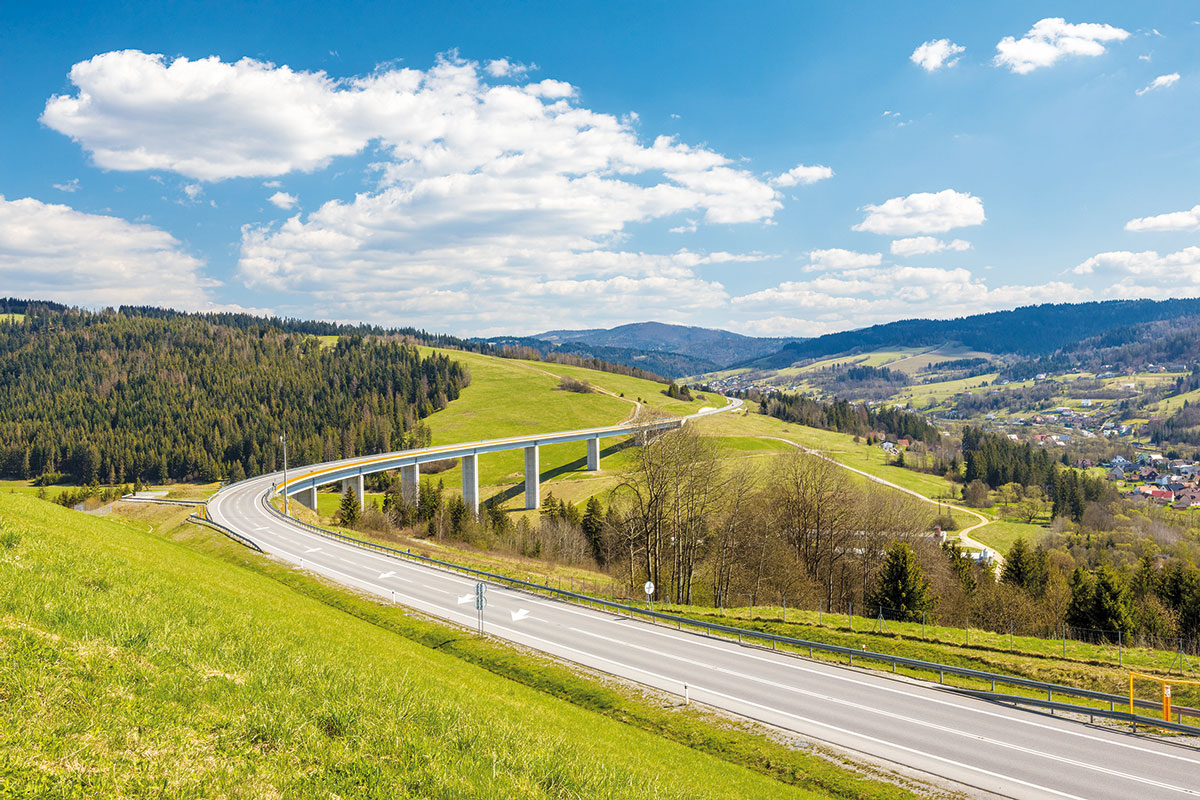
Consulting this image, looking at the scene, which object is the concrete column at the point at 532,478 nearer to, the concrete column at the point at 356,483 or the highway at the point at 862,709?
the concrete column at the point at 356,483

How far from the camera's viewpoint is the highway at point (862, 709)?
1756 centimetres

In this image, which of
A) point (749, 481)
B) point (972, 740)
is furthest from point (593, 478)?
point (972, 740)

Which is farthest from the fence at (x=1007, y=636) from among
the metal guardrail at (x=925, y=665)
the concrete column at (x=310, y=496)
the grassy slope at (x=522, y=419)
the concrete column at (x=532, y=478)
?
the grassy slope at (x=522, y=419)

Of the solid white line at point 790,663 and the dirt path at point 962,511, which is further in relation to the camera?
the dirt path at point 962,511

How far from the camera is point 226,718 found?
31.8 ft

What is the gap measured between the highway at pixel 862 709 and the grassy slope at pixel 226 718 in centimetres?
549

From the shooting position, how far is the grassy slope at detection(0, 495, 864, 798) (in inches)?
315

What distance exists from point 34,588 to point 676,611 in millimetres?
31883

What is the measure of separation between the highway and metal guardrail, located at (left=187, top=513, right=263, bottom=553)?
16.7 metres

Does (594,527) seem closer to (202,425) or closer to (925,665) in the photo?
(925,665)

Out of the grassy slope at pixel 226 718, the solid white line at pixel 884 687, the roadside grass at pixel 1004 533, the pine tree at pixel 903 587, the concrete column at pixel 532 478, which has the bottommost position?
the roadside grass at pixel 1004 533

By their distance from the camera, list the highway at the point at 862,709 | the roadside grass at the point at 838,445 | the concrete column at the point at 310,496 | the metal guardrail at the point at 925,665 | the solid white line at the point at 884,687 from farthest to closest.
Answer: the roadside grass at the point at 838,445 → the concrete column at the point at 310,496 → the metal guardrail at the point at 925,665 → the solid white line at the point at 884,687 → the highway at the point at 862,709

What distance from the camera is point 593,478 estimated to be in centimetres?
12612

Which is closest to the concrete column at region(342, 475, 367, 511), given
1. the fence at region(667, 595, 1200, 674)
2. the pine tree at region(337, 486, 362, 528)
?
the pine tree at region(337, 486, 362, 528)
